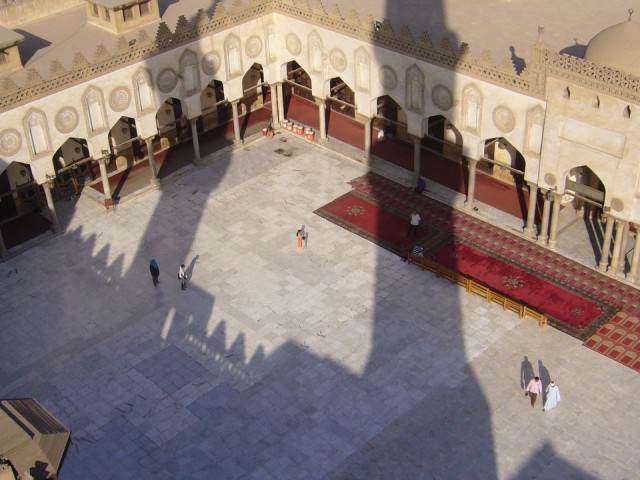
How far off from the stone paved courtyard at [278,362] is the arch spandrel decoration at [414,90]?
6.21 meters

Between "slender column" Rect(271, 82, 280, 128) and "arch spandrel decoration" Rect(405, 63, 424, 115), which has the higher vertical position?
"arch spandrel decoration" Rect(405, 63, 424, 115)

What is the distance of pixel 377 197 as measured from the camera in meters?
42.9

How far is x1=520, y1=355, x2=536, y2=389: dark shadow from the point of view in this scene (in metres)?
32.2

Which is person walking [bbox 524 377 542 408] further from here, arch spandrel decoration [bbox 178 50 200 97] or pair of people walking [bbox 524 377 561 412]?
arch spandrel decoration [bbox 178 50 200 97]

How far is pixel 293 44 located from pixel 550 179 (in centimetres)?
1555

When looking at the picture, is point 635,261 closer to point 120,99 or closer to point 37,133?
point 120,99

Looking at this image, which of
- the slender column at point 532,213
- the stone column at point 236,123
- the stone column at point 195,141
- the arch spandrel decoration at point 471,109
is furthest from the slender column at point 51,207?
the slender column at point 532,213

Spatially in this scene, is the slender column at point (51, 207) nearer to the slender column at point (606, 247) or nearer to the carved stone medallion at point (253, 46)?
the carved stone medallion at point (253, 46)

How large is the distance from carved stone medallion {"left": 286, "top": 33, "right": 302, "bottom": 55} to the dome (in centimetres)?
1586

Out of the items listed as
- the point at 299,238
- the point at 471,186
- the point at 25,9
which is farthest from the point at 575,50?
the point at 25,9

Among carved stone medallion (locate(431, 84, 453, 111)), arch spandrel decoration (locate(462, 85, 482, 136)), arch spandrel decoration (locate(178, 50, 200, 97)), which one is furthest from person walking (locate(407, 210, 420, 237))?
Answer: arch spandrel decoration (locate(178, 50, 200, 97))

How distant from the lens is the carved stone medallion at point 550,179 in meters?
37.1

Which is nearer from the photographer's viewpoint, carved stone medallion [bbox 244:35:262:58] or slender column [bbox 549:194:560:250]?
slender column [bbox 549:194:560:250]

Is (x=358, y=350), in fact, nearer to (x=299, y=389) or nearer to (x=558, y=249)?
(x=299, y=389)
